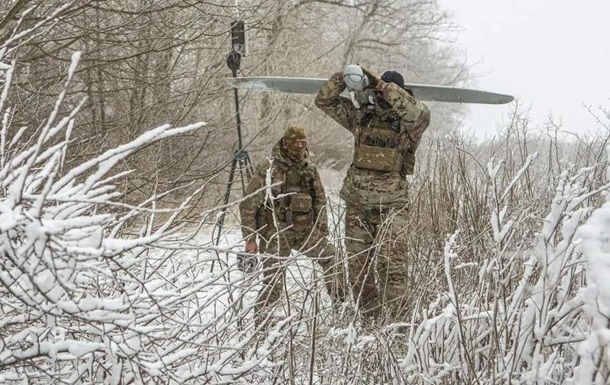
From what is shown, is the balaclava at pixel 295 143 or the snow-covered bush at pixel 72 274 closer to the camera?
the snow-covered bush at pixel 72 274

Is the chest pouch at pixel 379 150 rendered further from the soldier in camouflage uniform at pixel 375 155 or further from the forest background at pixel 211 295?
the forest background at pixel 211 295

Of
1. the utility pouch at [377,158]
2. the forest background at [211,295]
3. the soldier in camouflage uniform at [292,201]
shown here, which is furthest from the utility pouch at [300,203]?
the forest background at [211,295]

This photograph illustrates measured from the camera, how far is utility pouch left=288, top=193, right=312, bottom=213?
169 inches

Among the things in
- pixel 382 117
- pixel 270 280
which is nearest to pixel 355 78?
pixel 382 117

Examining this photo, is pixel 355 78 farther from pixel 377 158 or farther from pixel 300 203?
pixel 300 203

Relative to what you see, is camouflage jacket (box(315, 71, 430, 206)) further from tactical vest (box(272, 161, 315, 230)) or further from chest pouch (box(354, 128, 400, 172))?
tactical vest (box(272, 161, 315, 230))

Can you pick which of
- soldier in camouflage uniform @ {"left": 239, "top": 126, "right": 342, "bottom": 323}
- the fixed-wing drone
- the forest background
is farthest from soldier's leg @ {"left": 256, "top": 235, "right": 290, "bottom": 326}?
the fixed-wing drone

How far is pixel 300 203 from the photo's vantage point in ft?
14.0

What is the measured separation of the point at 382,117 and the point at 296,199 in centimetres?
84

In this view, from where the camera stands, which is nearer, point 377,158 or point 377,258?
point 377,258

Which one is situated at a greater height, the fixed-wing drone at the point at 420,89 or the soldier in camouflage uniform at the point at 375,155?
the fixed-wing drone at the point at 420,89

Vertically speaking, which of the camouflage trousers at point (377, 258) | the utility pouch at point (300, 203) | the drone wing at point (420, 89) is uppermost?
the drone wing at point (420, 89)

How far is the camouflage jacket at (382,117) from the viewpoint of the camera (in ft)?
13.5

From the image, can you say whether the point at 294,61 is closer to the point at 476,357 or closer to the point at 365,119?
the point at 365,119
